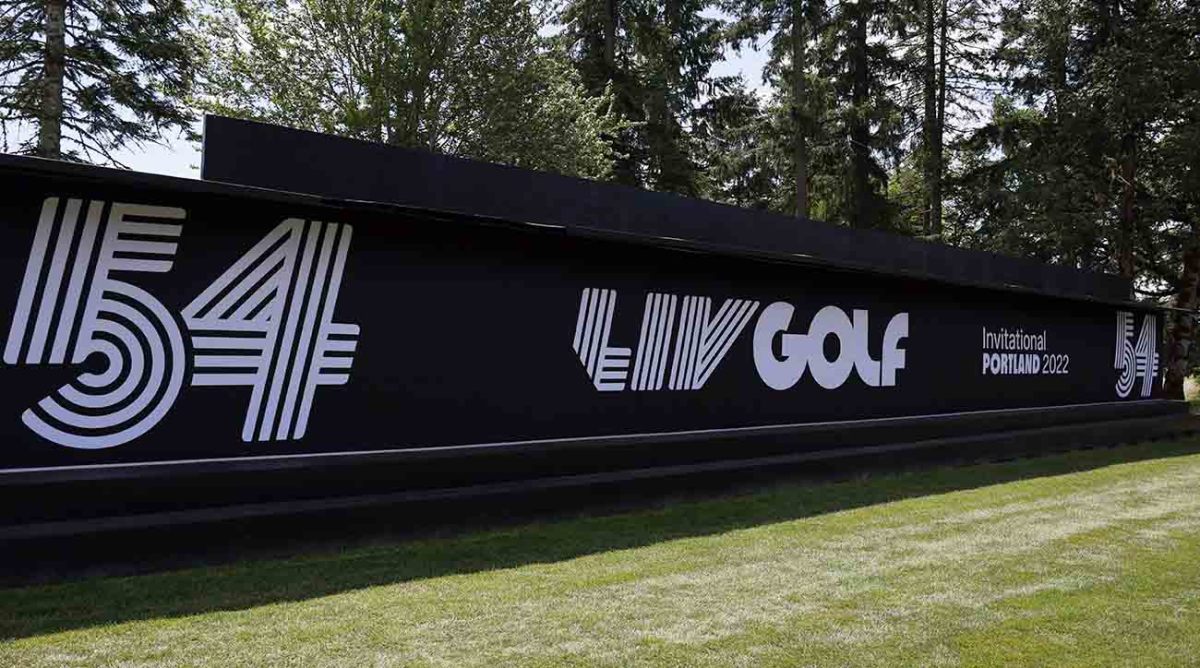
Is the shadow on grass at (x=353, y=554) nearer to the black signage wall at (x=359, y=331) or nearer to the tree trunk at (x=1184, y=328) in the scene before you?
the black signage wall at (x=359, y=331)

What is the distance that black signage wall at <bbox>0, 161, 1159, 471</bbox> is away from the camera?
16.3ft

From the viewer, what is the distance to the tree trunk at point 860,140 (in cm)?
2808

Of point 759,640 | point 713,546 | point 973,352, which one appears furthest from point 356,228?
point 973,352

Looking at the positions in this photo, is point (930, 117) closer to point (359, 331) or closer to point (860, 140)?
point (860, 140)

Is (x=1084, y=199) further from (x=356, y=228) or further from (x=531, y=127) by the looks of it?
(x=356, y=228)

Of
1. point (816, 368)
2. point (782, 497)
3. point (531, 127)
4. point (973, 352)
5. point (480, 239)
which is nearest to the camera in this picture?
point (480, 239)

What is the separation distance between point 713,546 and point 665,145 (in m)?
22.6

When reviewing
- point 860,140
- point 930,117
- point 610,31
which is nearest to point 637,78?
point 610,31

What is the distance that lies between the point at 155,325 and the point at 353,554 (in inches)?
75.1

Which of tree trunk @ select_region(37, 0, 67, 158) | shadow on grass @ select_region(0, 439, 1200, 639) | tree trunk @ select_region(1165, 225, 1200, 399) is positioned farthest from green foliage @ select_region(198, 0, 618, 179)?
tree trunk @ select_region(1165, 225, 1200, 399)

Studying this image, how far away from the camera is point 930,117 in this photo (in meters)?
27.7

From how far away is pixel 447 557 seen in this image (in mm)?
5801

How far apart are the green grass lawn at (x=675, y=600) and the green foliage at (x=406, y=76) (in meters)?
14.6

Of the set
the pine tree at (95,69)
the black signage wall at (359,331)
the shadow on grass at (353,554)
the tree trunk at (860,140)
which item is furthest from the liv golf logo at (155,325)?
the tree trunk at (860,140)
